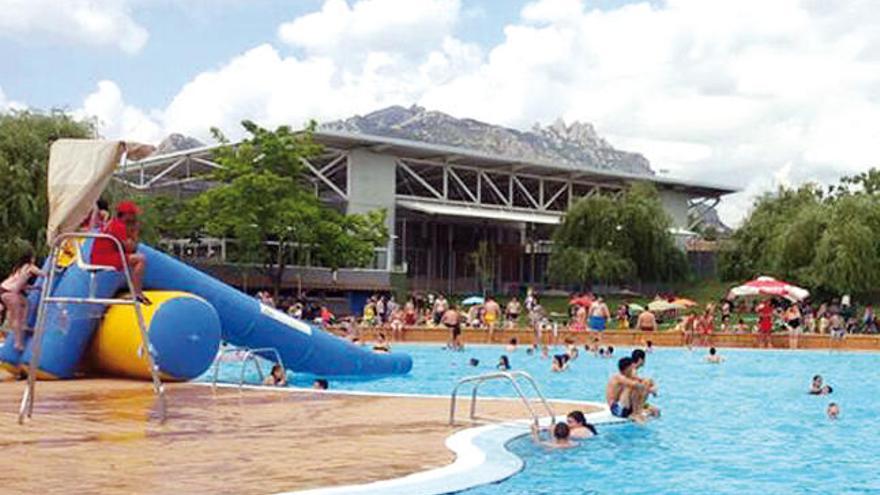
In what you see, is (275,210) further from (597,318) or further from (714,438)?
(714,438)

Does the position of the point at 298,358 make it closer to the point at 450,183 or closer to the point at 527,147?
the point at 450,183

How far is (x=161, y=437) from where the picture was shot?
820cm

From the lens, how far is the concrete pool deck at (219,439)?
20.9 ft

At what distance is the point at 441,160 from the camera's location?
50.7 m

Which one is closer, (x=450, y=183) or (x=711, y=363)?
(x=711, y=363)

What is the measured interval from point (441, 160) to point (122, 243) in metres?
41.9

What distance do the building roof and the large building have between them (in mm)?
55

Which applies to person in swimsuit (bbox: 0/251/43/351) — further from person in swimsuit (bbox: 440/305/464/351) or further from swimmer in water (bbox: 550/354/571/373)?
person in swimsuit (bbox: 440/305/464/351)

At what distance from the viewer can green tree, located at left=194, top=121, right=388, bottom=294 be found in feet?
130

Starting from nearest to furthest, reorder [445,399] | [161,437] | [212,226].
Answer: [161,437] < [445,399] < [212,226]

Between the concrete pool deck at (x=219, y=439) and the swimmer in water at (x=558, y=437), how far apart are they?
0.64 meters

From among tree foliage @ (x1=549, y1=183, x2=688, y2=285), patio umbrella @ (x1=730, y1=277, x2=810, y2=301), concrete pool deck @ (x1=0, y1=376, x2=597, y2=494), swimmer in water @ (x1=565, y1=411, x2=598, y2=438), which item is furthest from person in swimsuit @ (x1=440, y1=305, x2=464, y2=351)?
tree foliage @ (x1=549, y1=183, x2=688, y2=285)

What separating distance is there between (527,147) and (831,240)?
488 ft

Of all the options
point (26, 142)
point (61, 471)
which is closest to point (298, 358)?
point (61, 471)
